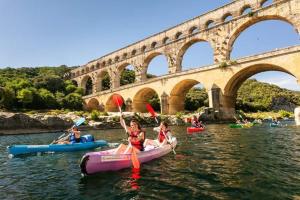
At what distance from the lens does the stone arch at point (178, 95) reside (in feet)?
140

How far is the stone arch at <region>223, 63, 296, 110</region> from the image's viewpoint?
3278 centimetres

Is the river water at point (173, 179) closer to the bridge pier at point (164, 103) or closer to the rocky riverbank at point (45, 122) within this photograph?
the rocky riverbank at point (45, 122)

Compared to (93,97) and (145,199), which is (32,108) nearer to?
(93,97)

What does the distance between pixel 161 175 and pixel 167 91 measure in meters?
34.8

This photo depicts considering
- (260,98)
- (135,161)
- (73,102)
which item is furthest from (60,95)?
(260,98)

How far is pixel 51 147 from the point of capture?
1495 centimetres

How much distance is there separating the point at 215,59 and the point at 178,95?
8629 mm

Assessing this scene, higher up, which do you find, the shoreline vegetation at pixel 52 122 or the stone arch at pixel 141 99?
the stone arch at pixel 141 99

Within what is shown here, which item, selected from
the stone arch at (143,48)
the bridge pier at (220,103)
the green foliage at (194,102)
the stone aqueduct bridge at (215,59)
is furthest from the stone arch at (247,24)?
the green foliage at (194,102)

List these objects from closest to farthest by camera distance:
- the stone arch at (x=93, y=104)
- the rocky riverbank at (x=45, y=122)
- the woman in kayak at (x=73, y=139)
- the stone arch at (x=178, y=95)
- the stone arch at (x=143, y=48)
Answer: the woman in kayak at (x=73, y=139)
the rocky riverbank at (x=45, y=122)
the stone arch at (x=178, y=95)
the stone arch at (x=143, y=48)
the stone arch at (x=93, y=104)

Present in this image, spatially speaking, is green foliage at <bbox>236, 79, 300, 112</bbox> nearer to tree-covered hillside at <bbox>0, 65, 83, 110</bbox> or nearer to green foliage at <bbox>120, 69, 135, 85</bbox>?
green foliage at <bbox>120, 69, 135, 85</bbox>

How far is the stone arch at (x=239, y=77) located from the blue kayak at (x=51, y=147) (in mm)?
23321

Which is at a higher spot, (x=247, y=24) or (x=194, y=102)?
(x=247, y=24)

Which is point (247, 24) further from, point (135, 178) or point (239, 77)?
point (135, 178)
